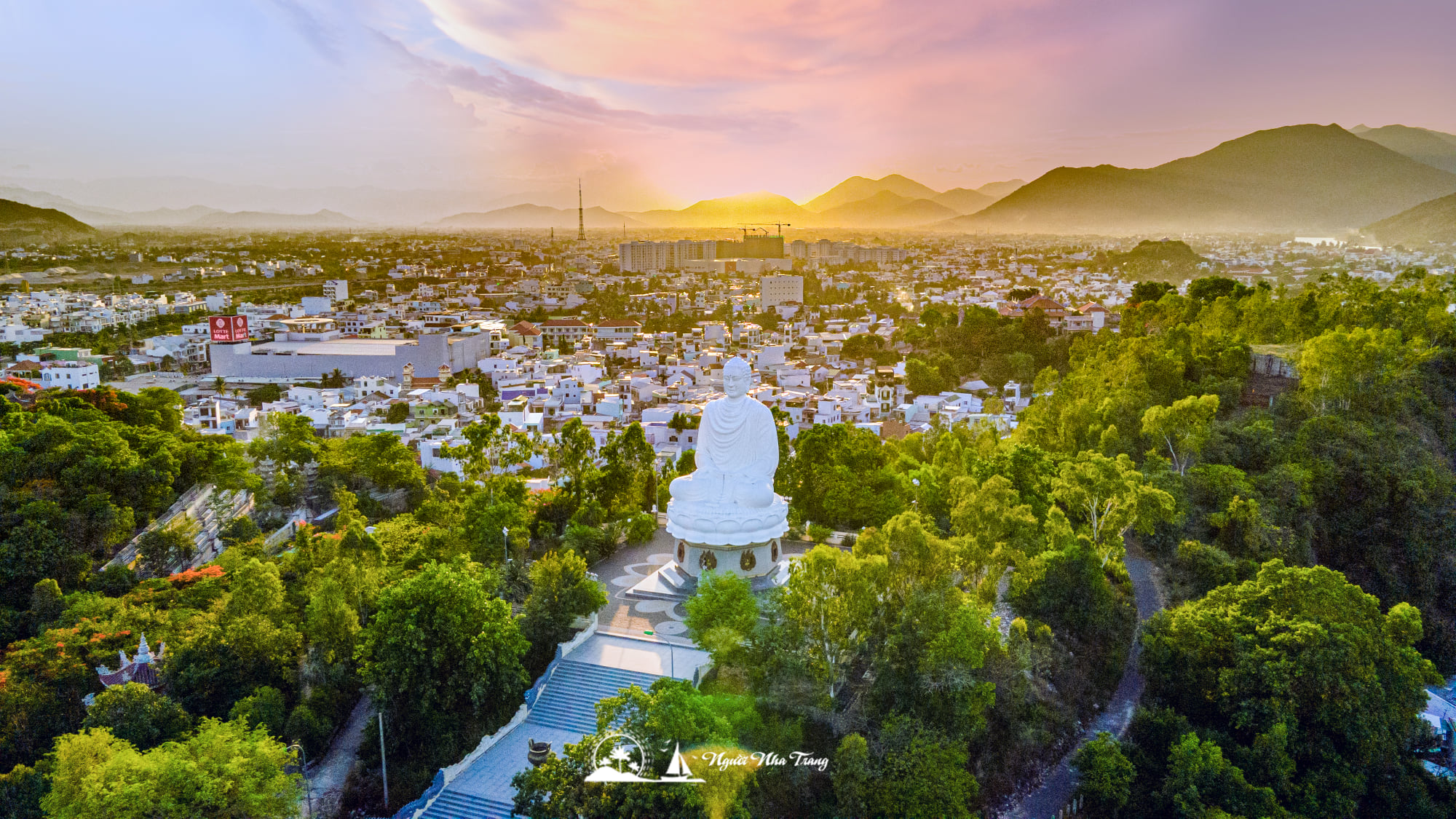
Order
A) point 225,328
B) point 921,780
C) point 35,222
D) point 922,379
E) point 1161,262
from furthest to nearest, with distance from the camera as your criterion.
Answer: point 1161,262 → point 35,222 → point 225,328 → point 922,379 → point 921,780

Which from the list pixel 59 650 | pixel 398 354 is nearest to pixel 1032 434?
pixel 59 650

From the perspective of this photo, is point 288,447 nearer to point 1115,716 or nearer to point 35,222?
point 1115,716

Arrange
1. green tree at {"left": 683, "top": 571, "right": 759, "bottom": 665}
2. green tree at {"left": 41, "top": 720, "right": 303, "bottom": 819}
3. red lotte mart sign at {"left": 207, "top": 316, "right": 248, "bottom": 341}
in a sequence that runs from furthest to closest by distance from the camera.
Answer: red lotte mart sign at {"left": 207, "top": 316, "right": 248, "bottom": 341}
green tree at {"left": 683, "top": 571, "right": 759, "bottom": 665}
green tree at {"left": 41, "top": 720, "right": 303, "bottom": 819}

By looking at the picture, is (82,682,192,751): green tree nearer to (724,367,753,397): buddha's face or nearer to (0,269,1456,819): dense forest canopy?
(0,269,1456,819): dense forest canopy

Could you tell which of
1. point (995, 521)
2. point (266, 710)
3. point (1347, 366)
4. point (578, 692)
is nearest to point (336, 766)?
point (266, 710)

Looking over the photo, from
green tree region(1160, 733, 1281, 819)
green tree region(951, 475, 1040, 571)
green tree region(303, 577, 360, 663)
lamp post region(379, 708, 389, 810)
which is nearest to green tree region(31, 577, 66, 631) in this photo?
green tree region(303, 577, 360, 663)
